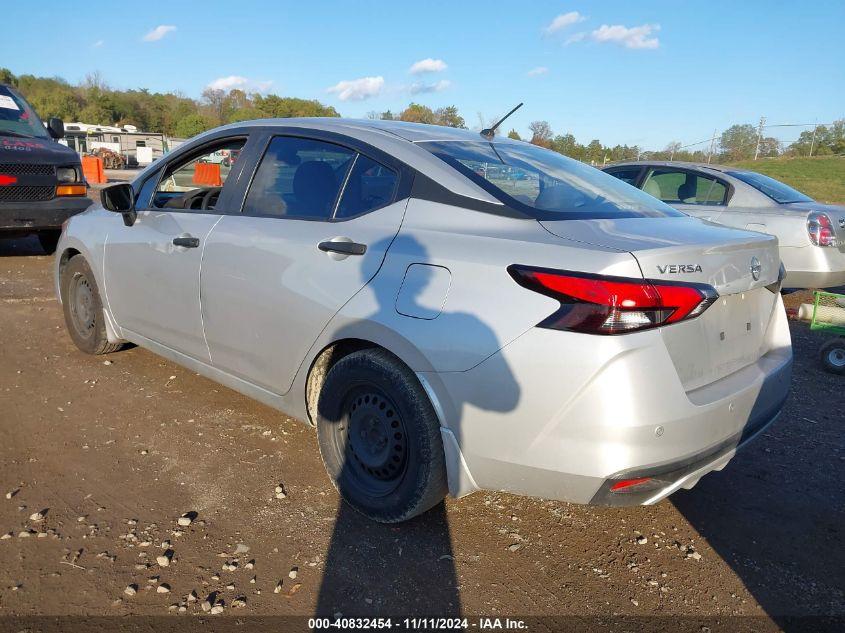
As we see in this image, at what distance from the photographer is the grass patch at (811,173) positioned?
31922 mm

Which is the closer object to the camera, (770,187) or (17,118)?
(770,187)

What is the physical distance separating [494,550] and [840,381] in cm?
376

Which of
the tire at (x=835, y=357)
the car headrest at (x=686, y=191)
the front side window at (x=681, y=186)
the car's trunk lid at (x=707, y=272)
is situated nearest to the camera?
the car's trunk lid at (x=707, y=272)

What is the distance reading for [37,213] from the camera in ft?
26.1

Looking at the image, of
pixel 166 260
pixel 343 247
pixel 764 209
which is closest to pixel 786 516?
pixel 343 247

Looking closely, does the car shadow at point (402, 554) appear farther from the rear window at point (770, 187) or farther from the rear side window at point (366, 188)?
the rear window at point (770, 187)

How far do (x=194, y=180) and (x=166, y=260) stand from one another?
1451 millimetres

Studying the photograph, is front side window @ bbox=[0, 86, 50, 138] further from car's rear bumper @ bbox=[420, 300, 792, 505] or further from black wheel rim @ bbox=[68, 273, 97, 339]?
car's rear bumper @ bbox=[420, 300, 792, 505]

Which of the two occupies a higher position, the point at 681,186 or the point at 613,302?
the point at 681,186

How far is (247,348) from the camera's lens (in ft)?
10.6

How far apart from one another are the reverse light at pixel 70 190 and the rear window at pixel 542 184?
23.1 ft

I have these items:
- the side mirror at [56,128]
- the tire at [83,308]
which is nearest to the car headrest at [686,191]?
the tire at [83,308]

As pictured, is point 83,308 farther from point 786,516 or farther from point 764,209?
point 764,209

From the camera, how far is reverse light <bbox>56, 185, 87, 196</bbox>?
27.2ft
